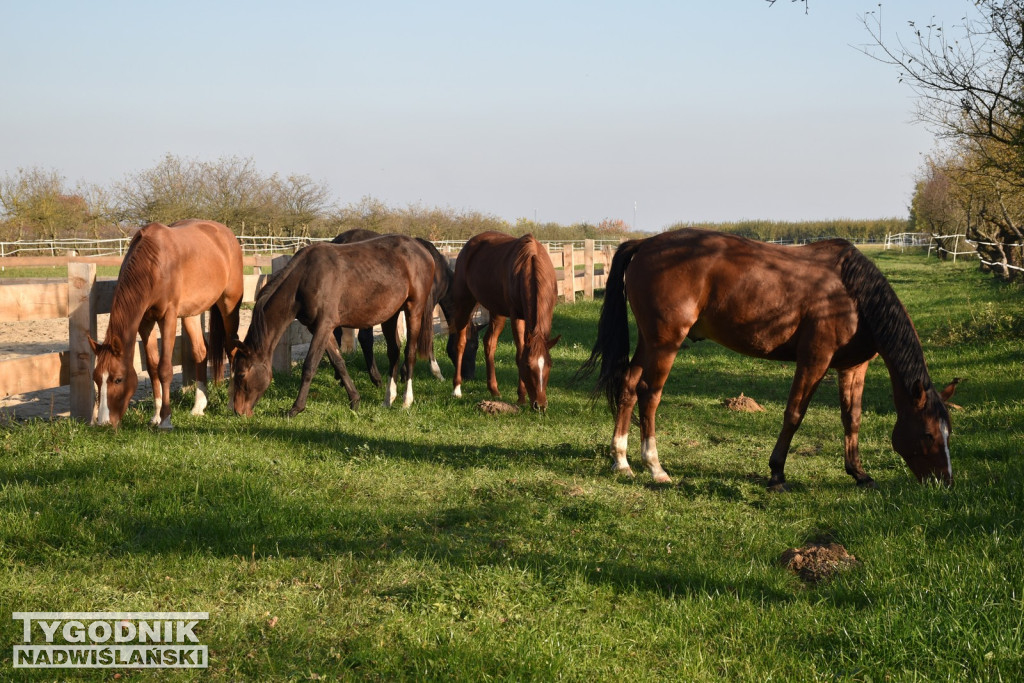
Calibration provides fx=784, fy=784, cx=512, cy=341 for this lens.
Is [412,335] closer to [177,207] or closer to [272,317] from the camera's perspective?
[272,317]

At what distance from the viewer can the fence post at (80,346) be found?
23.7 feet

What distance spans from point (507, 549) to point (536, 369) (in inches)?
148

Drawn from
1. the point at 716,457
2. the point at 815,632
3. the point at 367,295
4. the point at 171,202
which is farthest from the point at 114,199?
the point at 815,632

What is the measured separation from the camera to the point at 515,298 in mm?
8805

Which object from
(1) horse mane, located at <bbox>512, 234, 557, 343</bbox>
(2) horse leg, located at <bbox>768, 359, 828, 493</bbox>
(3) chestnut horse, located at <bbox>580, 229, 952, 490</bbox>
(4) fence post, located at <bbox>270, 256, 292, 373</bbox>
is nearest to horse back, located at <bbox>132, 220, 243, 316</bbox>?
(4) fence post, located at <bbox>270, 256, 292, 373</bbox>

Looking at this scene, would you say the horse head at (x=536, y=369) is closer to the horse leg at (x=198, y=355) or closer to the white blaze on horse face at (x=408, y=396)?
the white blaze on horse face at (x=408, y=396)

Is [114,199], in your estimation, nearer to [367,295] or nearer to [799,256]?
[367,295]

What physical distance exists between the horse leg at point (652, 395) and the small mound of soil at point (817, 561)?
1.67 metres

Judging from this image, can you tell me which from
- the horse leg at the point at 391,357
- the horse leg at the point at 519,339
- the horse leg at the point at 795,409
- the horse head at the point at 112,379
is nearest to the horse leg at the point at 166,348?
the horse head at the point at 112,379

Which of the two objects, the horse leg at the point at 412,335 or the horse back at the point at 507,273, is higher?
the horse back at the point at 507,273

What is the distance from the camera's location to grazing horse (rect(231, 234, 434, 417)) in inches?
291

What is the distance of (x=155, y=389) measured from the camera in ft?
23.7

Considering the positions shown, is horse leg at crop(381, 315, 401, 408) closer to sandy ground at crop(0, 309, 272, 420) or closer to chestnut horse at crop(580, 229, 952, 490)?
sandy ground at crop(0, 309, 272, 420)

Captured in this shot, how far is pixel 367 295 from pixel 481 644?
550 cm
